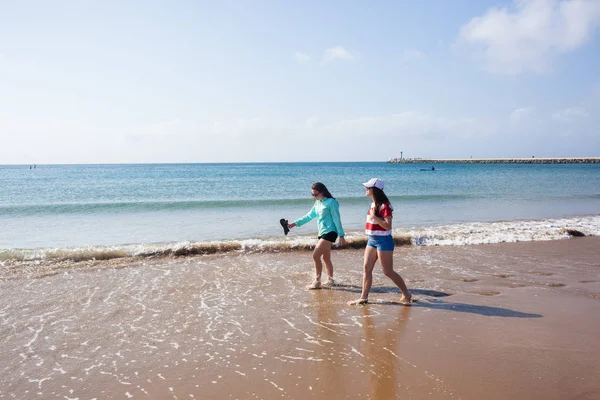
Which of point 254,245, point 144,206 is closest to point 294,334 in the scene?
point 254,245

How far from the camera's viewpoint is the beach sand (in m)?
3.81

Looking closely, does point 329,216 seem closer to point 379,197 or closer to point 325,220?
point 325,220

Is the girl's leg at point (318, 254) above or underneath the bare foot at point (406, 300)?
above

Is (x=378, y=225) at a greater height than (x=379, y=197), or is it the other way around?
(x=379, y=197)

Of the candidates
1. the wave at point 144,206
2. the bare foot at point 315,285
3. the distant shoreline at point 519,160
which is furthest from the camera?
the distant shoreline at point 519,160

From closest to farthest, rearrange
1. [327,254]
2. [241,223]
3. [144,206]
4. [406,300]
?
[406,300] → [327,254] → [241,223] → [144,206]

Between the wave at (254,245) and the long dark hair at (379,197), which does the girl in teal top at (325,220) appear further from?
the wave at (254,245)

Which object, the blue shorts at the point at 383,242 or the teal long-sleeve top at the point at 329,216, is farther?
the teal long-sleeve top at the point at 329,216

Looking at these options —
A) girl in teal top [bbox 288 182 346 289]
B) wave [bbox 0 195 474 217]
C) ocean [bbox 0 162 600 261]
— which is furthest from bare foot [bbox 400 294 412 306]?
wave [bbox 0 195 474 217]

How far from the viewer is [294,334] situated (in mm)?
5055

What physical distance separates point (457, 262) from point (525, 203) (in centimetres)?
1685

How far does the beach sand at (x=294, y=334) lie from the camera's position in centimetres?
381

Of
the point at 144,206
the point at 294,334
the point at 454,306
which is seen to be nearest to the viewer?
the point at 294,334

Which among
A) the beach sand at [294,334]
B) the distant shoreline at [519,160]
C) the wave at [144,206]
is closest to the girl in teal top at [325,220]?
the beach sand at [294,334]
